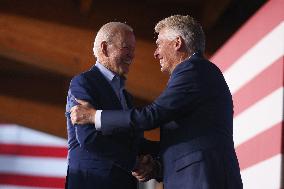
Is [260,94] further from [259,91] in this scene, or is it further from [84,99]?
[84,99]

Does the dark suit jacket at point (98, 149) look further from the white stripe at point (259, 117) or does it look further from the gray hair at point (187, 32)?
the white stripe at point (259, 117)

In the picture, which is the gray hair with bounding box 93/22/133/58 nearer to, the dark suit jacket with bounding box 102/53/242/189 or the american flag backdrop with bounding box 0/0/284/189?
the dark suit jacket with bounding box 102/53/242/189

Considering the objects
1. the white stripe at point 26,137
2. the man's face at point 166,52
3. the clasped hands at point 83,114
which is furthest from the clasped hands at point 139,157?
the white stripe at point 26,137

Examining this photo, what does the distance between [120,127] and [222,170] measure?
290 mm

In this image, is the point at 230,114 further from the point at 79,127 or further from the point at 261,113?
the point at 261,113

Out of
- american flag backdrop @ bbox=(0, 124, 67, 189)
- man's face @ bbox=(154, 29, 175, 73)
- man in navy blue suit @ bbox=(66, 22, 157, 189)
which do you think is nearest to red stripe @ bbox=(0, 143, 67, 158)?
american flag backdrop @ bbox=(0, 124, 67, 189)

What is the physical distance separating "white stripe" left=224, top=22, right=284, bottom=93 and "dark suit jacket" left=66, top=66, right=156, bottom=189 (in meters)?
0.83

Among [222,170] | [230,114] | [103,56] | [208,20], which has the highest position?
[208,20]

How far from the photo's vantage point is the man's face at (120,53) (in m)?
2.40

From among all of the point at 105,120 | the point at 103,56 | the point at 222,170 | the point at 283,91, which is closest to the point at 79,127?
Result: the point at 105,120

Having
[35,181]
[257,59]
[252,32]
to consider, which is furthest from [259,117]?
[35,181]

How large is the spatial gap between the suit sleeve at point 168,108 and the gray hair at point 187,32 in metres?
0.10

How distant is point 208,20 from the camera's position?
171 inches

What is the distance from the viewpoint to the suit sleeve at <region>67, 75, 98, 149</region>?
7.40ft
